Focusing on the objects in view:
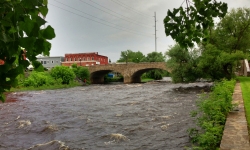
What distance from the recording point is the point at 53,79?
42031 mm

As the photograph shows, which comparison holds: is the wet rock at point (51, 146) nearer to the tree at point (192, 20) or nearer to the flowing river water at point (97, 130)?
the flowing river water at point (97, 130)

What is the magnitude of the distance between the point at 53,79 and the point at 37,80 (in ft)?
12.0

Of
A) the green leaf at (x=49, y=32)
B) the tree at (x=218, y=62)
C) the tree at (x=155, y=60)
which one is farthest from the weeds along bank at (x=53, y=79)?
the green leaf at (x=49, y=32)

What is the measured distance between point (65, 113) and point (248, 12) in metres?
25.9

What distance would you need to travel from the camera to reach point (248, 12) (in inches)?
1181

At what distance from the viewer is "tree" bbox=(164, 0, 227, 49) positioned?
3254 mm

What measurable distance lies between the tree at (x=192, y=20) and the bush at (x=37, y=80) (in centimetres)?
3690

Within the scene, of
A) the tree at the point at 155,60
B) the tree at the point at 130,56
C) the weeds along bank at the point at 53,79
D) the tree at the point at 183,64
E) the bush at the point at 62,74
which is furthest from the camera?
the tree at the point at 130,56

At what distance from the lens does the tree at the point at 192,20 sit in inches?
128

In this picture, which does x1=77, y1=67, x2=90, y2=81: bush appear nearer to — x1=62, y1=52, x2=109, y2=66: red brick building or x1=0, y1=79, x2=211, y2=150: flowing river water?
x1=62, y1=52, x2=109, y2=66: red brick building

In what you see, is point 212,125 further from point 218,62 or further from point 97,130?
point 218,62

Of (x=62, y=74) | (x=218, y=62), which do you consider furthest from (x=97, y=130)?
(x=62, y=74)

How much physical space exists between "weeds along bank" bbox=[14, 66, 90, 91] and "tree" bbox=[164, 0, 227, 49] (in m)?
34.5

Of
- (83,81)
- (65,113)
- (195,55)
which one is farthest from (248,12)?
(83,81)
